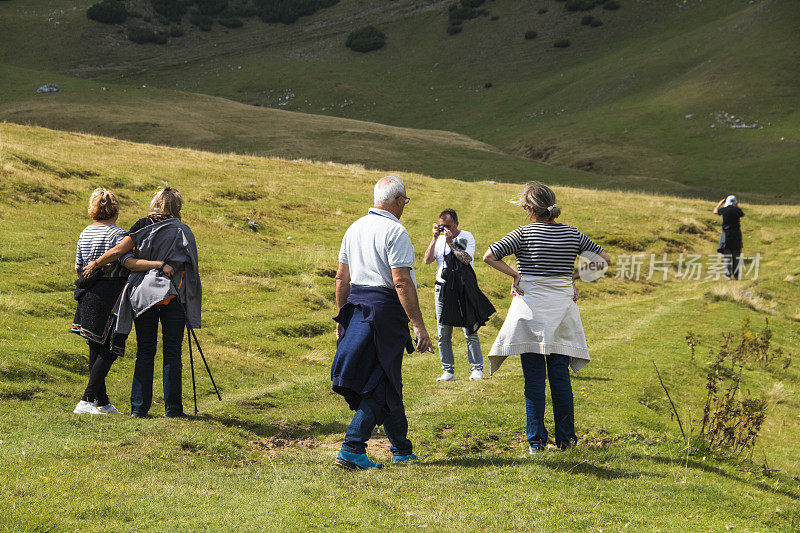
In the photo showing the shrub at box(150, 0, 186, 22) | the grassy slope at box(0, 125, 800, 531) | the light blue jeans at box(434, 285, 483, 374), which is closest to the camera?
the grassy slope at box(0, 125, 800, 531)

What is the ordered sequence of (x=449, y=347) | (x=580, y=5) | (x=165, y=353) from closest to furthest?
(x=165, y=353)
(x=449, y=347)
(x=580, y=5)

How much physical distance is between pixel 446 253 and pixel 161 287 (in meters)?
5.19

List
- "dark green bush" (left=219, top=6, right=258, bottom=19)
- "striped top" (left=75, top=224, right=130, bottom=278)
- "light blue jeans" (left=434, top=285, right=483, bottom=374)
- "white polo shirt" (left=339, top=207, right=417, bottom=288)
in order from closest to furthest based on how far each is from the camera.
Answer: "white polo shirt" (left=339, top=207, right=417, bottom=288)
"striped top" (left=75, top=224, right=130, bottom=278)
"light blue jeans" (left=434, top=285, right=483, bottom=374)
"dark green bush" (left=219, top=6, right=258, bottom=19)

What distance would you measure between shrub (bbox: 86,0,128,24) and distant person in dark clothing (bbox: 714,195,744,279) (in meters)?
143

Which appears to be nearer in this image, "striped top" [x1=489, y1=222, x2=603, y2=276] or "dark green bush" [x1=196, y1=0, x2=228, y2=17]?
"striped top" [x1=489, y1=222, x2=603, y2=276]

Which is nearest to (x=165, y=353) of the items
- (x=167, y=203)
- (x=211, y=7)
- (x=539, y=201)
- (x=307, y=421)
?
(x=167, y=203)

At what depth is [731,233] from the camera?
88.6 feet

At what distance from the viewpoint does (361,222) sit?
23.1ft

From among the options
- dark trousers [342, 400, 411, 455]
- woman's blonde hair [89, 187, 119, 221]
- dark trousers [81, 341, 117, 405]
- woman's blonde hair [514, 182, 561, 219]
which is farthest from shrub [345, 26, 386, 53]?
dark trousers [342, 400, 411, 455]

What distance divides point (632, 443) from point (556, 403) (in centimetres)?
206

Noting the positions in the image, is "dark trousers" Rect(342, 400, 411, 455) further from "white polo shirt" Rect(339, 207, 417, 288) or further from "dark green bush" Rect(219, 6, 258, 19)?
"dark green bush" Rect(219, 6, 258, 19)

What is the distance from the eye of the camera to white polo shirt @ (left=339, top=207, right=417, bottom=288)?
6.76 m

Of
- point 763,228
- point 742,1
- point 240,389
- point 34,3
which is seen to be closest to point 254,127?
point 763,228

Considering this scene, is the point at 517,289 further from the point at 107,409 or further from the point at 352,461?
the point at 107,409
